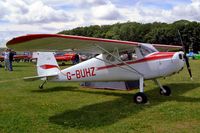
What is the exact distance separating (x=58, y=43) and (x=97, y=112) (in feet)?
6.95

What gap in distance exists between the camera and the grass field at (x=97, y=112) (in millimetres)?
6836

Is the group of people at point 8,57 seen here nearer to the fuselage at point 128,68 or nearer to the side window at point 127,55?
the fuselage at point 128,68

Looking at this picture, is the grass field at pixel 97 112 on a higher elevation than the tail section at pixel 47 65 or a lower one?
lower

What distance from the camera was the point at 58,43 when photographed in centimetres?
863

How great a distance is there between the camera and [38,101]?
405 inches

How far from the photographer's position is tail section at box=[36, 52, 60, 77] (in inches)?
498

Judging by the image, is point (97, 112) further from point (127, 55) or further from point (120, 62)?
point (127, 55)

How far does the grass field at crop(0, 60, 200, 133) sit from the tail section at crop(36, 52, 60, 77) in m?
0.82

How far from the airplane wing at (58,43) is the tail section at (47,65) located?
2.27 m

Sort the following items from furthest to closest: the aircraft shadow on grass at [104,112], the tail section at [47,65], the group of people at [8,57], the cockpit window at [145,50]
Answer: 1. the group of people at [8,57]
2. the tail section at [47,65]
3. the cockpit window at [145,50]
4. the aircraft shadow on grass at [104,112]

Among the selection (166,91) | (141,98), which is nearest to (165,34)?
(166,91)

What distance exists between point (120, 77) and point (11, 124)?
4424mm

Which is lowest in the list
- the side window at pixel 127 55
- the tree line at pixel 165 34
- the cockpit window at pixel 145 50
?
the side window at pixel 127 55

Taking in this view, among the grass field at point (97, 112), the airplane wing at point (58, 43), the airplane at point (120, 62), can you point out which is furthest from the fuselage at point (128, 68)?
the grass field at point (97, 112)
